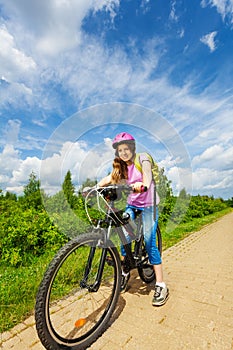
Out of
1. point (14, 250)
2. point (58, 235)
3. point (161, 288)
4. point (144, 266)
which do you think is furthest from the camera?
point (58, 235)

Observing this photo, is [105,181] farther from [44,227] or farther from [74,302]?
[44,227]

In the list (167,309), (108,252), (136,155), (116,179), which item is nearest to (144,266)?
(167,309)

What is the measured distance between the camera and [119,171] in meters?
2.98

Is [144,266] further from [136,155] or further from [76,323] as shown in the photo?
[136,155]

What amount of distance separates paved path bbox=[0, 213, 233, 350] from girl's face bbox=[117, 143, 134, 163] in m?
1.77

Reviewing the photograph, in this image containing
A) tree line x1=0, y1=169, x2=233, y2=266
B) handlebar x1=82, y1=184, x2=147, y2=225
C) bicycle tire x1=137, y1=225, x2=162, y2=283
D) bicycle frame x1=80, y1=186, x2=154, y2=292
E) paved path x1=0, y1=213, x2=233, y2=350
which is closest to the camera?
paved path x1=0, y1=213, x2=233, y2=350

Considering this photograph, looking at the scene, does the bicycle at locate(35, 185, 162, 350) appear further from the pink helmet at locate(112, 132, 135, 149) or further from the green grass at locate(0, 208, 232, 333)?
the pink helmet at locate(112, 132, 135, 149)

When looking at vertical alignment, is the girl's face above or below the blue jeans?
above

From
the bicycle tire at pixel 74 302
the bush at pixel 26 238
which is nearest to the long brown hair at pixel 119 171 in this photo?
the bicycle tire at pixel 74 302

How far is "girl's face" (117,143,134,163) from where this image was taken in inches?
111

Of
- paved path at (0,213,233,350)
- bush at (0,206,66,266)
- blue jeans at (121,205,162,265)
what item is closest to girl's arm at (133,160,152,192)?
blue jeans at (121,205,162,265)

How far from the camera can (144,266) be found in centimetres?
327

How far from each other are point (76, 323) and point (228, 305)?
182 centimetres

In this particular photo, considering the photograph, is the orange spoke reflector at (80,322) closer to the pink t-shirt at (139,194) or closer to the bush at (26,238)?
the pink t-shirt at (139,194)
